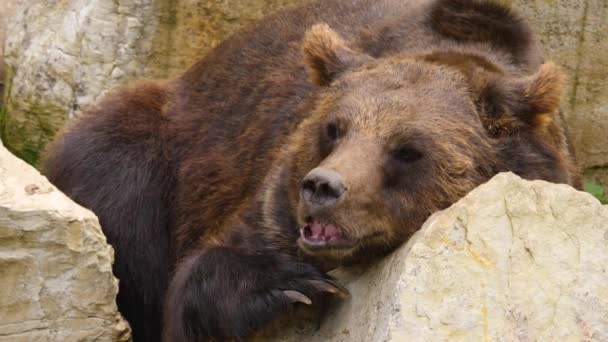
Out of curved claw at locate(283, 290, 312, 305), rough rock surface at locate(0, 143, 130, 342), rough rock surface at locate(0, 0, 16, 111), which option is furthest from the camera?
rough rock surface at locate(0, 0, 16, 111)

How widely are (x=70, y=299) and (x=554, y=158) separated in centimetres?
222

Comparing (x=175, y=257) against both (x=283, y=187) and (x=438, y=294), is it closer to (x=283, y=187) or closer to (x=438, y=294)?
(x=283, y=187)

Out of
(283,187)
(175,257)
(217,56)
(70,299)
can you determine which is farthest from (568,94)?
(70,299)

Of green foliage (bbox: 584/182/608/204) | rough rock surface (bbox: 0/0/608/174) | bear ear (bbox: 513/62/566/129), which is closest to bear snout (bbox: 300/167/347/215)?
bear ear (bbox: 513/62/566/129)

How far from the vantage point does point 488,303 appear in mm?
4531

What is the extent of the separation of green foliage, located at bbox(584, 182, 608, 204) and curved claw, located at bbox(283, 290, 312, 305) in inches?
158

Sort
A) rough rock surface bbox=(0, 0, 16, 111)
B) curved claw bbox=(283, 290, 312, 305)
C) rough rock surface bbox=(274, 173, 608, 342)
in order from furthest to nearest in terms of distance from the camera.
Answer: rough rock surface bbox=(0, 0, 16, 111) < curved claw bbox=(283, 290, 312, 305) < rough rock surface bbox=(274, 173, 608, 342)

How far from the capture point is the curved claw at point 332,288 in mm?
5105

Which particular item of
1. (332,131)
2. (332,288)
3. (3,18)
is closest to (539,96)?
(332,131)

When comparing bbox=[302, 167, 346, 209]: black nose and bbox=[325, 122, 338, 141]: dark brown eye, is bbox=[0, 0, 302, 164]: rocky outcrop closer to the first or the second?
bbox=[325, 122, 338, 141]: dark brown eye

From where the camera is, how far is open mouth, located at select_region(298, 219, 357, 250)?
503 centimetres

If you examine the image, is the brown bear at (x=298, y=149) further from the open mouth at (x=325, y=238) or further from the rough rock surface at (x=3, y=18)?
the rough rock surface at (x=3, y=18)

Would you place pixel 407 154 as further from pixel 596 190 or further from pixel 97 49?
pixel 97 49

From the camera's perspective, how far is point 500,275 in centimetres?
463
